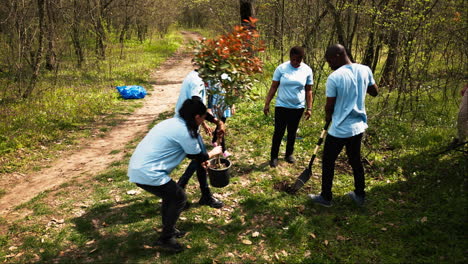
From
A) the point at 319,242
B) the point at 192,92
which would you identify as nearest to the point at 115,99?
the point at 192,92

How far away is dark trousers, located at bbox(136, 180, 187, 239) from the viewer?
3.45m

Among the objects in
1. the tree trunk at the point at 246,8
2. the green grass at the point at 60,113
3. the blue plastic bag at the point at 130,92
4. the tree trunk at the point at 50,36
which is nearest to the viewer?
the green grass at the point at 60,113

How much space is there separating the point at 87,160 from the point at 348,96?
584 cm

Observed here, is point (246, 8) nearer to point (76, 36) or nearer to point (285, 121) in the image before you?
point (285, 121)

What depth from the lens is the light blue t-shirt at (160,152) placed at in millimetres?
3320

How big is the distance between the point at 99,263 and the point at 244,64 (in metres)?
3.25

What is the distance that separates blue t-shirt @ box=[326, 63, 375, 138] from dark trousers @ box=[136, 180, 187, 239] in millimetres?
2181

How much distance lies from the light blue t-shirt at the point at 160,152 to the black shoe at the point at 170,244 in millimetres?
858

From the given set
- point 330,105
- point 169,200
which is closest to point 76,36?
point 169,200

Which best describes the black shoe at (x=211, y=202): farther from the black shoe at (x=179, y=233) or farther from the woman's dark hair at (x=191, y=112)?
the woman's dark hair at (x=191, y=112)

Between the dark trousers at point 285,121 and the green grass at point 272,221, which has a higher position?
the dark trousers at point 285,121

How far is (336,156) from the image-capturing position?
4.23m

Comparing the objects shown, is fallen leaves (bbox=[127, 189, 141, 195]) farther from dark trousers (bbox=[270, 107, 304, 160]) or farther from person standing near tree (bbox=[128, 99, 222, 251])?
dark trousers (bbox=[270, 107, 304, 160])

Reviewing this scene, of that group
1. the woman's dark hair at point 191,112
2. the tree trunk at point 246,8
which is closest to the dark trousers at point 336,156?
the woman's dark hair at point 191,112
